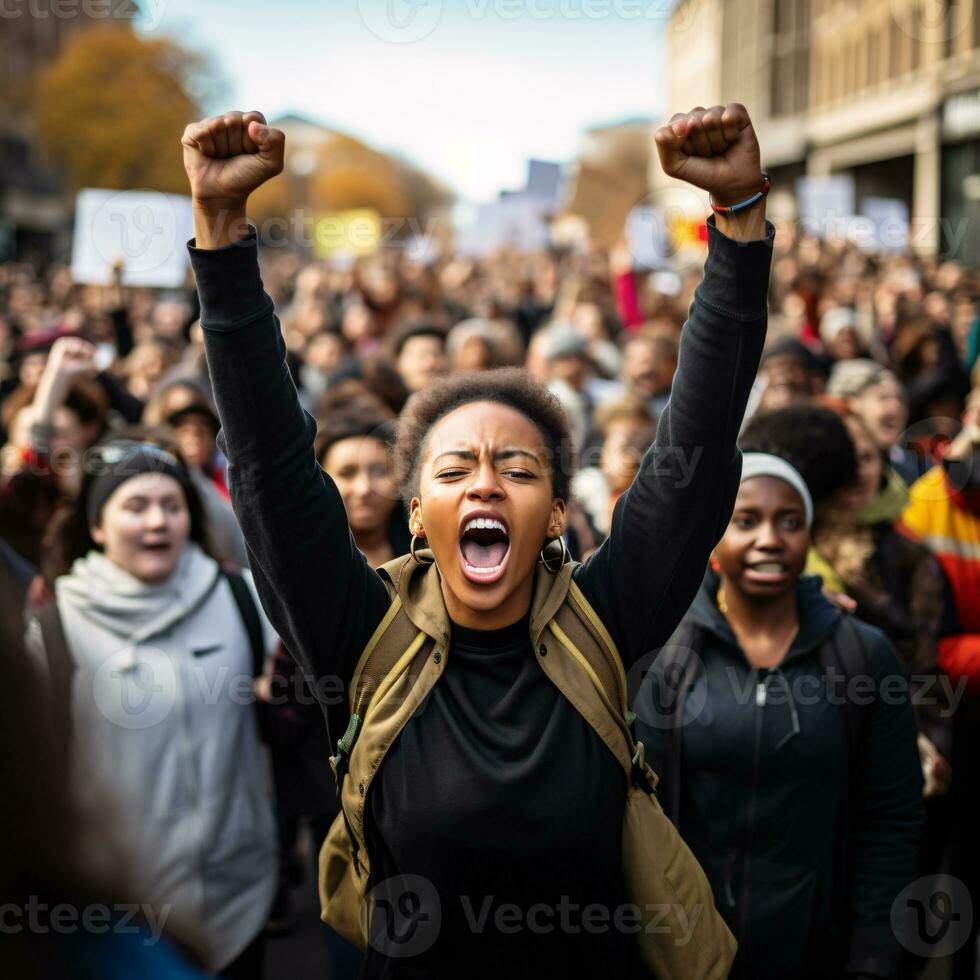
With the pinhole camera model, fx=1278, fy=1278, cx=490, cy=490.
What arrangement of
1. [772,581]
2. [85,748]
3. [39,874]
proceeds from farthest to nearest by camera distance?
1. [85,748]
2. [772,581]
3. [39,874]

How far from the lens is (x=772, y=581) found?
116 inches

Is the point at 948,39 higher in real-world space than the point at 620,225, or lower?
higher

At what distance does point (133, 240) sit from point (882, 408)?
5081 mm

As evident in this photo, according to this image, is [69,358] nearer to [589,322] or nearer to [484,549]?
[484,549]

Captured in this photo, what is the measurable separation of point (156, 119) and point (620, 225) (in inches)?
1228

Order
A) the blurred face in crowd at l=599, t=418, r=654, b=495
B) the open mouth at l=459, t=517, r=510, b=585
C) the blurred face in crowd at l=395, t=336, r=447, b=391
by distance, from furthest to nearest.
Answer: the blurred face in crowd at l=395, t=336, r=447, b=391 < the blurred face in crowd at l=599, t=418, r=654, b=495 < the open mouth at l=459, t=517, r=510, b=585

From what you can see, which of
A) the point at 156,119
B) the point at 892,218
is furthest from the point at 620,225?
the point at 156,119

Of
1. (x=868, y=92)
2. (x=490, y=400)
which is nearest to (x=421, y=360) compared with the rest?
(x=490, y=400)

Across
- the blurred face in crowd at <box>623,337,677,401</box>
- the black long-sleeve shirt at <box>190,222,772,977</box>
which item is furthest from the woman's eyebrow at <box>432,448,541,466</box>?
the blurred face in crowd at <box>623,337,677,401</box>

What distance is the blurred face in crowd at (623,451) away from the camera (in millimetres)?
4676

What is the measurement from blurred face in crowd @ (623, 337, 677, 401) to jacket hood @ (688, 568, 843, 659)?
3.71 m

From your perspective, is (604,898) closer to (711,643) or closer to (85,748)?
(711,643)

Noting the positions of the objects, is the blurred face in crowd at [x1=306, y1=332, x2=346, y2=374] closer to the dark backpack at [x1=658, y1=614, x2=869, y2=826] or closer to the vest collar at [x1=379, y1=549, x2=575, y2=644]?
the dark backpack at [x1=658, y1=614, x2=869, y2=826]

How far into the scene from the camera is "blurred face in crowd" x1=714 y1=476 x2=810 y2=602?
2969mm
